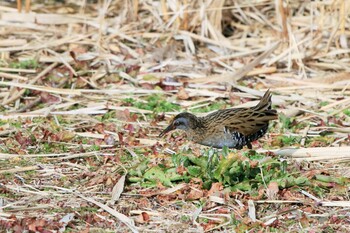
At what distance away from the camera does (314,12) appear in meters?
11.7

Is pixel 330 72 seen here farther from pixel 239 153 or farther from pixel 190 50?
pixel 239 153

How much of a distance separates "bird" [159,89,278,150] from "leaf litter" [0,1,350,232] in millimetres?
168

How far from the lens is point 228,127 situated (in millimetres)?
7559

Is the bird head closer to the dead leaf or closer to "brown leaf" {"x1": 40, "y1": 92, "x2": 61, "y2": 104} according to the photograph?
the dead leaf

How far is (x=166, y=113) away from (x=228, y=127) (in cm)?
168

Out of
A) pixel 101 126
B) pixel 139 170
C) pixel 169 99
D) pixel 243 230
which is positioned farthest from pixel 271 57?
pixel 243 230

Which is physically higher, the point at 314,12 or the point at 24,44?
the point at 314,12

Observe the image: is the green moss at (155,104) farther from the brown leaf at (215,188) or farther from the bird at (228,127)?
the brown leaf at (215,188)

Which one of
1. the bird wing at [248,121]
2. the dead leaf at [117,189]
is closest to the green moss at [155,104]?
the bird wing at [248,121]

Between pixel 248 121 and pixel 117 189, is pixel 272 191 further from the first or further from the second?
pixel 117 189

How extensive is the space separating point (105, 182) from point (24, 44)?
178 inches

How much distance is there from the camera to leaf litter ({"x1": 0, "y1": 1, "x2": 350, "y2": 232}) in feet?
21.4

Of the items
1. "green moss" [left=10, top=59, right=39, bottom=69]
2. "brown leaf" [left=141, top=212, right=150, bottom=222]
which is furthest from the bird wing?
"green moss" [left=10, top=59, right=39, bottom=69]

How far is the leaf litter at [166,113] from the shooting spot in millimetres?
6535
